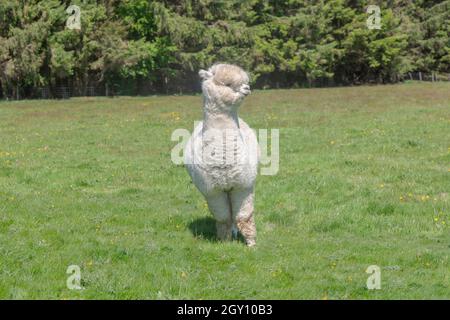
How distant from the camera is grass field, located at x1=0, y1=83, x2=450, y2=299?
331 inches

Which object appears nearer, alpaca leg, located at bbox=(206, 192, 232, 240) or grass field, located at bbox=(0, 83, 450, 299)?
grass field, located at bbox=(0, 83, 450, 299)

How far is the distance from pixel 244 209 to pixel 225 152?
3.30 ft

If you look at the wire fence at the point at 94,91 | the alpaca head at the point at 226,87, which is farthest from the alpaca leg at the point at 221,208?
the wire fence at the point at 94,91

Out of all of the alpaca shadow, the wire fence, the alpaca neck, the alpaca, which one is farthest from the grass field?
the wire fence

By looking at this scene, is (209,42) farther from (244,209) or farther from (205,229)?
(244,209)

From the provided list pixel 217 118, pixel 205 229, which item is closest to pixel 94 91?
pixel 205 229

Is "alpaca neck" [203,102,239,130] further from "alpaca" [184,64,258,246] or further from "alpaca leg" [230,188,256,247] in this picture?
"alpaca leg" [230,188,256,247]

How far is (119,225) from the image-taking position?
38.1 ft

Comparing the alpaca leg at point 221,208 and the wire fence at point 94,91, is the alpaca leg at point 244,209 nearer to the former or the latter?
the alpaca leg at point 221,208

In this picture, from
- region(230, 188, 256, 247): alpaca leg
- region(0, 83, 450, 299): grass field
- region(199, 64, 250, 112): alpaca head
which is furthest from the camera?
region(230, 188, 256, 247): alpaca leg

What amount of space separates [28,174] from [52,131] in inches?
385

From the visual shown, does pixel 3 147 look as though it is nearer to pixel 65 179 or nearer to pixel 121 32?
pixel 65 179
